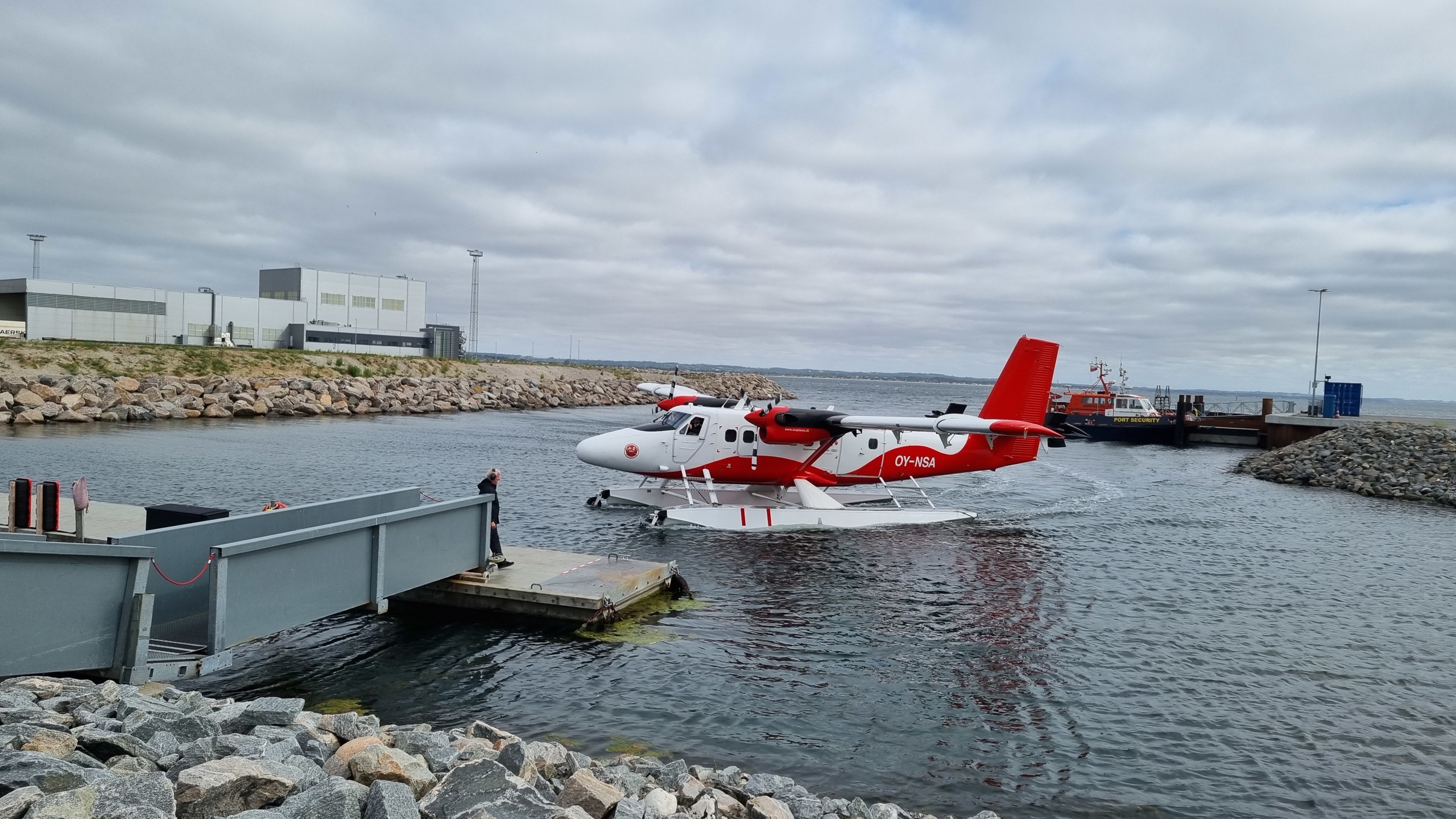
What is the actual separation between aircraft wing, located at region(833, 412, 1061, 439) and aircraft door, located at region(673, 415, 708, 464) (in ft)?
10.6

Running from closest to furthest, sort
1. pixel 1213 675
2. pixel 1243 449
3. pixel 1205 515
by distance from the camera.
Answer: pixel 1213 675, pixel 1205 515, pixel 1243 449

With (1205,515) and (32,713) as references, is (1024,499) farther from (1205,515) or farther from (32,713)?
(32,713)

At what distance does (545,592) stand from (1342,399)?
51.5 metres

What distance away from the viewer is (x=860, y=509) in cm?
2073

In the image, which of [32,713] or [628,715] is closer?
[32,713]

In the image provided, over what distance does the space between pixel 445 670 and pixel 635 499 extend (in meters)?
11.1

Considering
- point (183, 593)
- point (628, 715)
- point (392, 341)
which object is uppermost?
point (392, 341)

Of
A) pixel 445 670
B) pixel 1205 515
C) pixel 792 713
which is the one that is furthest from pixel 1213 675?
pixel 1205 515

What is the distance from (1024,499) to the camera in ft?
87.4

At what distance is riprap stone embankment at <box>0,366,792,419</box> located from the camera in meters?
36.3

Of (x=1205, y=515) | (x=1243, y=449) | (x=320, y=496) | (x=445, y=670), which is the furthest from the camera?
(x=1243, y=449)

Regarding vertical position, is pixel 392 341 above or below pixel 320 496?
above

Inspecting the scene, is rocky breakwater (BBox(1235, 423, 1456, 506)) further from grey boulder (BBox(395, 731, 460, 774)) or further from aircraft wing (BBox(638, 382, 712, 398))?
grey boulder (BBox(395, 731, 460, 774))

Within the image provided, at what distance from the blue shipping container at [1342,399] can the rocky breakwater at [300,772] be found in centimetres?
5152
